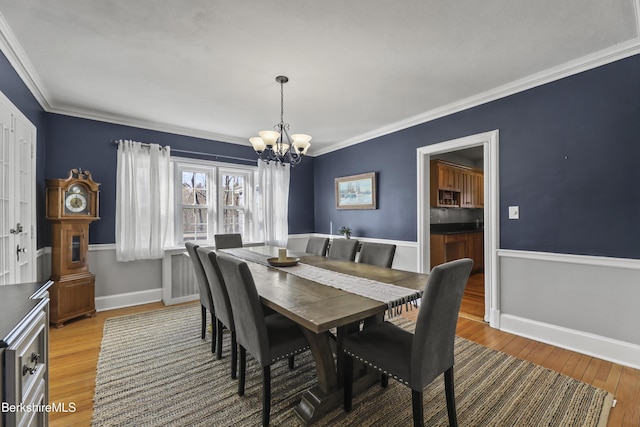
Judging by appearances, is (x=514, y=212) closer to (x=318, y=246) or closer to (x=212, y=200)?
(x=318, y=246)

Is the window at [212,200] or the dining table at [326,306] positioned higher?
the window at [212,200]

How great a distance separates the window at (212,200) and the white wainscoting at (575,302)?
12.0 feet

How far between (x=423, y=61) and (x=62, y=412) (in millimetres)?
3574

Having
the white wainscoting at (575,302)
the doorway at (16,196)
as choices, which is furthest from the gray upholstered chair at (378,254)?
the doorway at (16,196)

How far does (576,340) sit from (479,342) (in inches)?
30.6

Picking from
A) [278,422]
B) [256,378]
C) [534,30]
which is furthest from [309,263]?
[534,30]

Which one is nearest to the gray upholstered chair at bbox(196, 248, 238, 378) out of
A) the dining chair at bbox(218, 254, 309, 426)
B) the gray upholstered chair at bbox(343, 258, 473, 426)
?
the dining chair at bbox(218, 254, 309, 426)

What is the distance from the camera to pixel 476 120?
10.4 feet

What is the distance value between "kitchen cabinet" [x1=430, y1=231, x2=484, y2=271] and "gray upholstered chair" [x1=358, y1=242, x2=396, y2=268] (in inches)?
93.1

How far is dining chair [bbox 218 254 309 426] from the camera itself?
164 cm

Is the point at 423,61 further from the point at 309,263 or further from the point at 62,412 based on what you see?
the point at 62,412

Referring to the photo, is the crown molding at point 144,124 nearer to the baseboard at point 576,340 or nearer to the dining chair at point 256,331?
the dining chair at point 256,331

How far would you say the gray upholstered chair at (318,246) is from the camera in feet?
11.0

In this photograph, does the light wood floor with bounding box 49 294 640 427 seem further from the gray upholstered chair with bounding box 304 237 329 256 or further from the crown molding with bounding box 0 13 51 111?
the crown molding with bounding box 0 13 51 111
